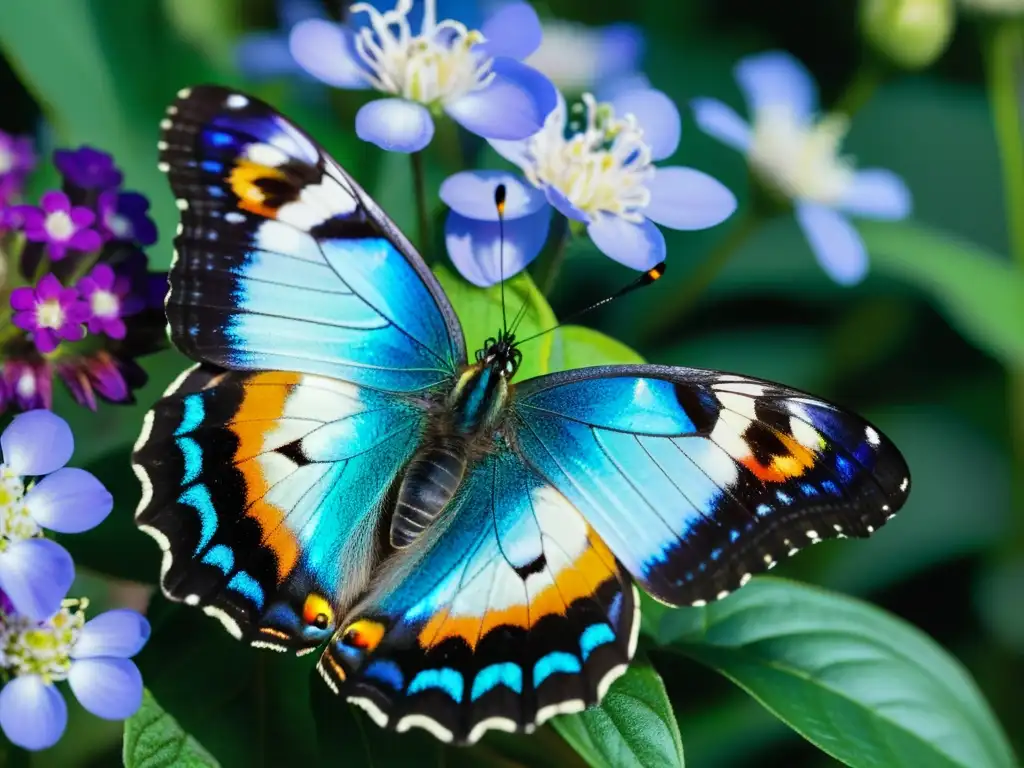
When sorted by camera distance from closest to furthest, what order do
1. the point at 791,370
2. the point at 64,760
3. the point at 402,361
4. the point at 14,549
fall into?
the point at 14,549
the point at 402,361
the point at 64,760
the point at 791,370

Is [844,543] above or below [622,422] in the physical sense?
below

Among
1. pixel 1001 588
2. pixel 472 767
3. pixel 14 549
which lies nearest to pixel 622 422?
pixel 472 767

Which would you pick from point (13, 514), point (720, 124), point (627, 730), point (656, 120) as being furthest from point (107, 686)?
point (720, 124)

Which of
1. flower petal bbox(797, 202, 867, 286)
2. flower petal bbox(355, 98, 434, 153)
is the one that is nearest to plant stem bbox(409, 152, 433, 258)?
flower petal bbox(355, 98, 434, 153)

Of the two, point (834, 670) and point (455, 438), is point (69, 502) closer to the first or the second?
point (455, 438)

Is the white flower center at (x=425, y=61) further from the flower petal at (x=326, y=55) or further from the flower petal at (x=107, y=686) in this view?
the flower petal at (x=107, y=686)

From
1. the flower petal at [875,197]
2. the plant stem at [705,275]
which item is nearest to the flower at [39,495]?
the plant stem at [705,275]

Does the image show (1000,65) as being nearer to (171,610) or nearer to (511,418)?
(511,418)

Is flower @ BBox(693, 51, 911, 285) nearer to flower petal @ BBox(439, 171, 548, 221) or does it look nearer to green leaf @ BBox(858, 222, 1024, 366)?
green leaf @ BBox(858, 222, 1024, 366)
